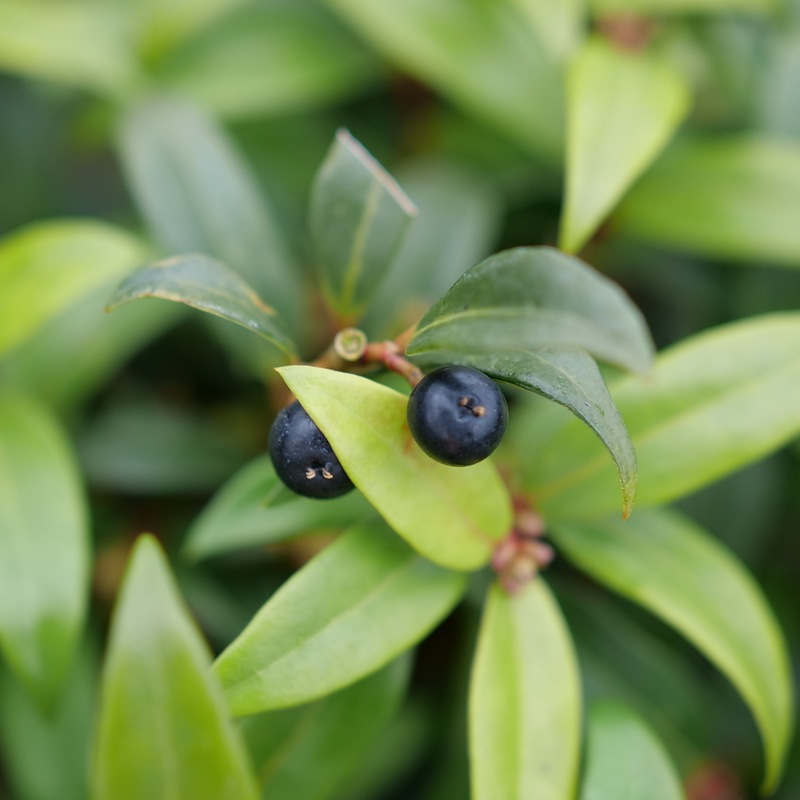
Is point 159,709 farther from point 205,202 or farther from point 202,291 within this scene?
point 205,202

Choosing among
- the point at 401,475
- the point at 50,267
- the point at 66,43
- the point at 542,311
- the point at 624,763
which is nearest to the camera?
the point at 542,311

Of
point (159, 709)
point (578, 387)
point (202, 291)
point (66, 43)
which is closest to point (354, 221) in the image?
point (202, 291)

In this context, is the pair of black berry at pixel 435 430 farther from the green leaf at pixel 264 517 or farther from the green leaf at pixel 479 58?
the green leaf at pixel 479 58

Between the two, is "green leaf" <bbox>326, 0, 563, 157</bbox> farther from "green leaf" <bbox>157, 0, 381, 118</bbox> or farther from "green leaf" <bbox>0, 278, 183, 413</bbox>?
"green leaf" <bbox>0, 278, 183, 413</bbox>

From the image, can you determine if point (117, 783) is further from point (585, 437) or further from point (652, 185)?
point (652, 185)

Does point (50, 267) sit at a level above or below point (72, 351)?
above

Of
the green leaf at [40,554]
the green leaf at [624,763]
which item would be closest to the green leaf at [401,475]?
the green leaf at [624,763]
